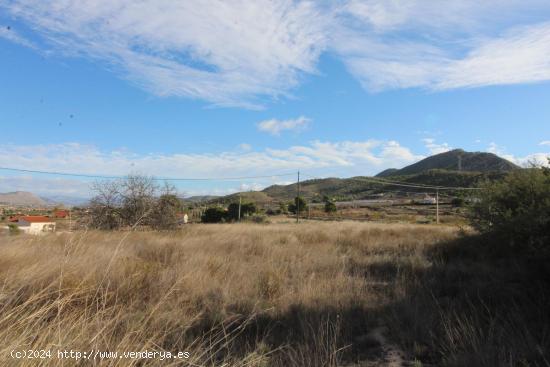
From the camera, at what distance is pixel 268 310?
533cm

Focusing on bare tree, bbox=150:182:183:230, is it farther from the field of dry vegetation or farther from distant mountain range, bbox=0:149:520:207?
distant mountain range, bbox=0:149:520:207

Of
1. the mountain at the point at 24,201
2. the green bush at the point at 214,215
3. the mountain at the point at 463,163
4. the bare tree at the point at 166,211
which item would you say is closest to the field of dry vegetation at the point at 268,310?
the mountain at the point at 24,201

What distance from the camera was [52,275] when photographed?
4.76 meters

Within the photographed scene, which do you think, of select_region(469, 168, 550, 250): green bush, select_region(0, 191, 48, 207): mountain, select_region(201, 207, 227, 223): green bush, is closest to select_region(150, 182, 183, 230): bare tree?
select_region(0, 191, 48, 207): mountain

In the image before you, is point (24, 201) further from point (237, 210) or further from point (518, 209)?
point (237, 210)

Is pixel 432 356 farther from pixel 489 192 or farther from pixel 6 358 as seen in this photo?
pixel 489 192

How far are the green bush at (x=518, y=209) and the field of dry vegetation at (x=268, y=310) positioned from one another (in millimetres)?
870

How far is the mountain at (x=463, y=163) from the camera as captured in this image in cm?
9503

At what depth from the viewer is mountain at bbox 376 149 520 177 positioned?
9503 centimetres

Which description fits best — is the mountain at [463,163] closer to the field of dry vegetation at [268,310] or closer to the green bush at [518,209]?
the green bush at [518,209]

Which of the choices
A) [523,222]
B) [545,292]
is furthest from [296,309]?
[523,222]

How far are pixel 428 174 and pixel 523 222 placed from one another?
8769cm

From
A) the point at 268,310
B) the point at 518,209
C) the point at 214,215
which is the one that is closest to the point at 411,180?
the point at 214,215

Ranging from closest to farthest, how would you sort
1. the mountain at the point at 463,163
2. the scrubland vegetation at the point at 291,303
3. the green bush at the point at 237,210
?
the scrubland vegetation at the point at 291,303 → the green bush at the point at 237,210 → the mountain at the point at 463,163
